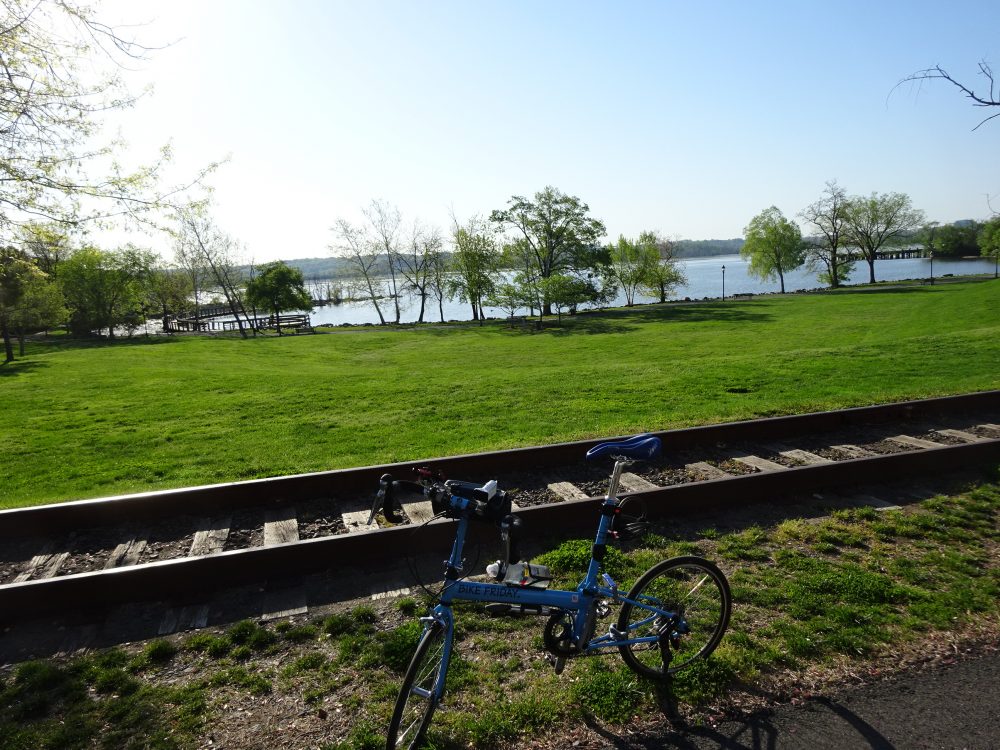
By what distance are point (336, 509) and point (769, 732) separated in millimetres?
4819

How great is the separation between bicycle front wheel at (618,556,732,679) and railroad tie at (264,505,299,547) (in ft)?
11.0

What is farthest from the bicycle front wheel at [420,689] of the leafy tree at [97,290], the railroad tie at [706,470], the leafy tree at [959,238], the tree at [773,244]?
the leafy tree at [959,238]

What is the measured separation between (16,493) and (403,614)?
22.0 feet

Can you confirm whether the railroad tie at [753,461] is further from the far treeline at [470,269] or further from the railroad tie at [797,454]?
the far treeline at [470,269]

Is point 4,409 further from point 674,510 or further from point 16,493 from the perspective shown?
point 674,510

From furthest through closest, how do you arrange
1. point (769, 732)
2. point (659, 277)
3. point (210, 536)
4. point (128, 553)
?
point (659, 277) < point (210, 536) < point (128, 553) < point (769, 732)

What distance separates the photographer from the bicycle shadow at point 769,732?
3.30m

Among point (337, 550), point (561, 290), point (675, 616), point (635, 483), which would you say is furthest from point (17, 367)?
point (561, 290)

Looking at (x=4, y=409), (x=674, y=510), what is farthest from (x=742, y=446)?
(x=4, y=409)

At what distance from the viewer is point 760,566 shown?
17.5 feet

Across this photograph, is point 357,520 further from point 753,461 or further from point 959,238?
point 959,238

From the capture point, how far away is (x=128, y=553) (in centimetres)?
595

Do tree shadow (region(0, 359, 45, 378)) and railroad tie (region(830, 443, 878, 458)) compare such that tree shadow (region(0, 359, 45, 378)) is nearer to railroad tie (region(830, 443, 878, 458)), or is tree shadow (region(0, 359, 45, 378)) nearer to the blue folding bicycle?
the blue folding bicycle

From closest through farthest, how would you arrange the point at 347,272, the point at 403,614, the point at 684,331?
1. the point at 403,614
2. the point at 684,331
3. the point at 347,272
